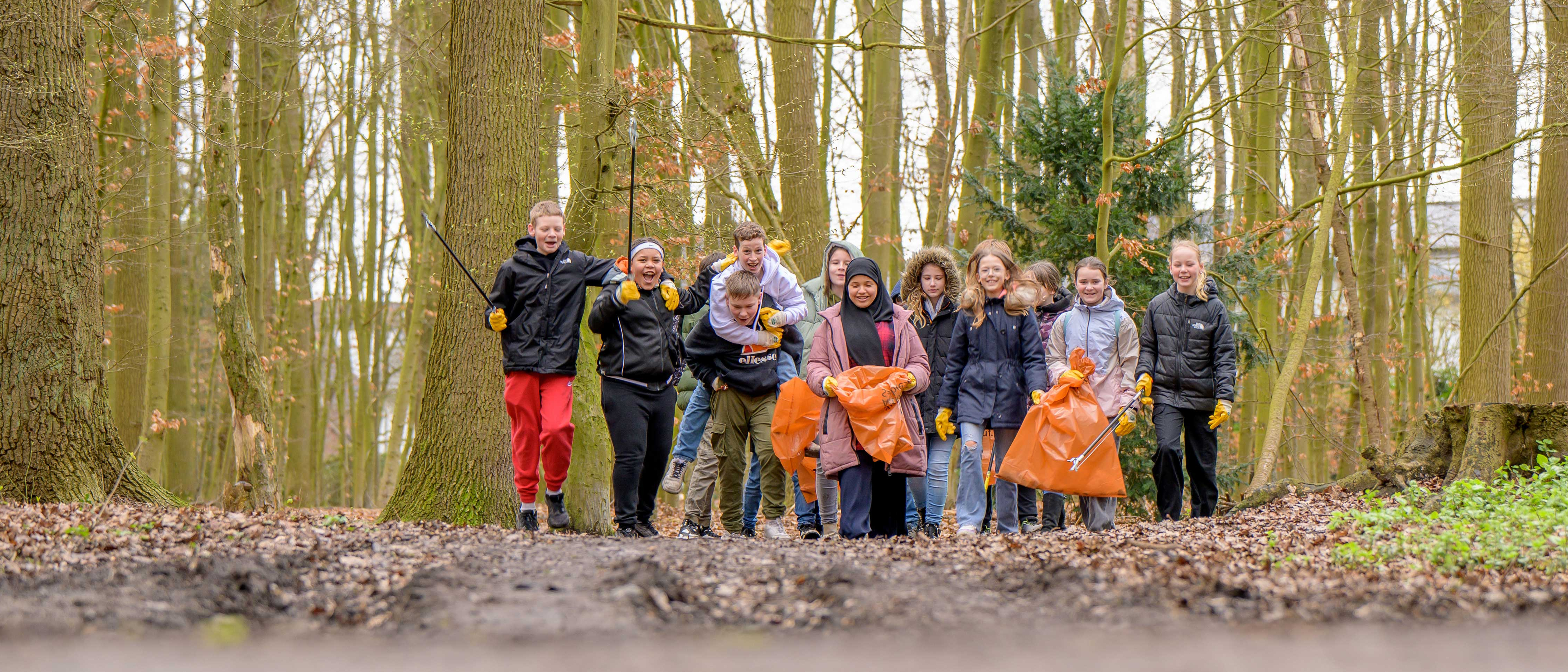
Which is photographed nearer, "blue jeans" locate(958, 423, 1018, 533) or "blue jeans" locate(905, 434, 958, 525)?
"blue jeans" locate(958, 423, 1018, 533)

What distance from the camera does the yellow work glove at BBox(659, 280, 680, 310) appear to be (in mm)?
5898

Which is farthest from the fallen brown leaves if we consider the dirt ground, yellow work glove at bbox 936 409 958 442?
yellow work glove at bbox 936 409 958 442

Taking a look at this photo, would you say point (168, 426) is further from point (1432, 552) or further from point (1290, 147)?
point (1290, 147)

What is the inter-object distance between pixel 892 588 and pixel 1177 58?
38.1 feet

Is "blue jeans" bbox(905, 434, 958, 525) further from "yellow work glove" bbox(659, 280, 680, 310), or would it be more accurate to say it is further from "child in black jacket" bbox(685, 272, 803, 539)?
"yellow work glove" bbox(659, 280, 680, 310)

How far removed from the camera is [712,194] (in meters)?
12.6

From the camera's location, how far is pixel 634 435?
5.87 meters

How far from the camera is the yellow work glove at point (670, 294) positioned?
232 inches

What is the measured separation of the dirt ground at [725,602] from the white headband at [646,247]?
5.72ft

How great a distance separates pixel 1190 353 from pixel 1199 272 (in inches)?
20.7

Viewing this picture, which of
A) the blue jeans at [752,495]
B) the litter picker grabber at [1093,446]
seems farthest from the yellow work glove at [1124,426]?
the blue jeans at [752,495]

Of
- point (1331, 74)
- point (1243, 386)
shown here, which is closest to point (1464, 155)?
point (1331, 74)

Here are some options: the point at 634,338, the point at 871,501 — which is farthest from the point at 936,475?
the point at 634,338

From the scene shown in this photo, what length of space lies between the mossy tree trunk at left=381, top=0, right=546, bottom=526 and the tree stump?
498 cm
